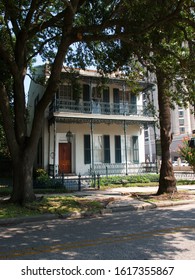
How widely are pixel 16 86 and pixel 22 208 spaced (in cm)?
476

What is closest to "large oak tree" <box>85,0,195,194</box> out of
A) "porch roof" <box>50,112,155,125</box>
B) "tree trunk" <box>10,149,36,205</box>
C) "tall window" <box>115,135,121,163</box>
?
"tree trunk" <box>10,149,36,205</box>

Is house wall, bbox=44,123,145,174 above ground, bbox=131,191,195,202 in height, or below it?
above

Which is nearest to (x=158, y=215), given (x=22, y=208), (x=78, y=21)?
(x=22, y=208)

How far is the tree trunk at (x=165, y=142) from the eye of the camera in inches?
530

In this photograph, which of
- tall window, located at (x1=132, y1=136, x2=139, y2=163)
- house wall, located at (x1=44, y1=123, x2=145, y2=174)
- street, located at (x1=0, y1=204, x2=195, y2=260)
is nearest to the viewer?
street, located at (x1=0, y1=204, x2=195, y2=260)

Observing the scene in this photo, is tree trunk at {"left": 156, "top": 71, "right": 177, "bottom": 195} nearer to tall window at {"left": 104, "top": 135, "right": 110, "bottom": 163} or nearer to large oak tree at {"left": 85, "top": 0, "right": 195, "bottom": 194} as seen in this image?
large oak tree at {"left": 85, "top": 0, "right": 195, "bottom": 194}

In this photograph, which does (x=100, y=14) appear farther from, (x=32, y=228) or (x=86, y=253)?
(x=86, y=253)

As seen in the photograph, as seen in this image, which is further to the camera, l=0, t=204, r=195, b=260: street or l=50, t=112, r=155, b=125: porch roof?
l=50, t=112, r=155, b=125: porch roof

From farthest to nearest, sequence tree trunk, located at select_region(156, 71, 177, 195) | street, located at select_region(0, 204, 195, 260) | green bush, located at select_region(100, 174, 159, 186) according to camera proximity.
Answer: green bush, located at select_region(100, 174, 159, 186)
tree trunk, located at select_region(156, 71, 177, 195)
street, located at select_region(0, 204, 195, 260)

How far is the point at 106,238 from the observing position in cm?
661

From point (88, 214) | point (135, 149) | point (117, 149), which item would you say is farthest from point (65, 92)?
point (88, 214)

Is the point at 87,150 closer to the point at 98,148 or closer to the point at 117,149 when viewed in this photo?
the point at 98,148

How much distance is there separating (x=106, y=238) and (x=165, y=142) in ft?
26.9

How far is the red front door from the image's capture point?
22.4m
